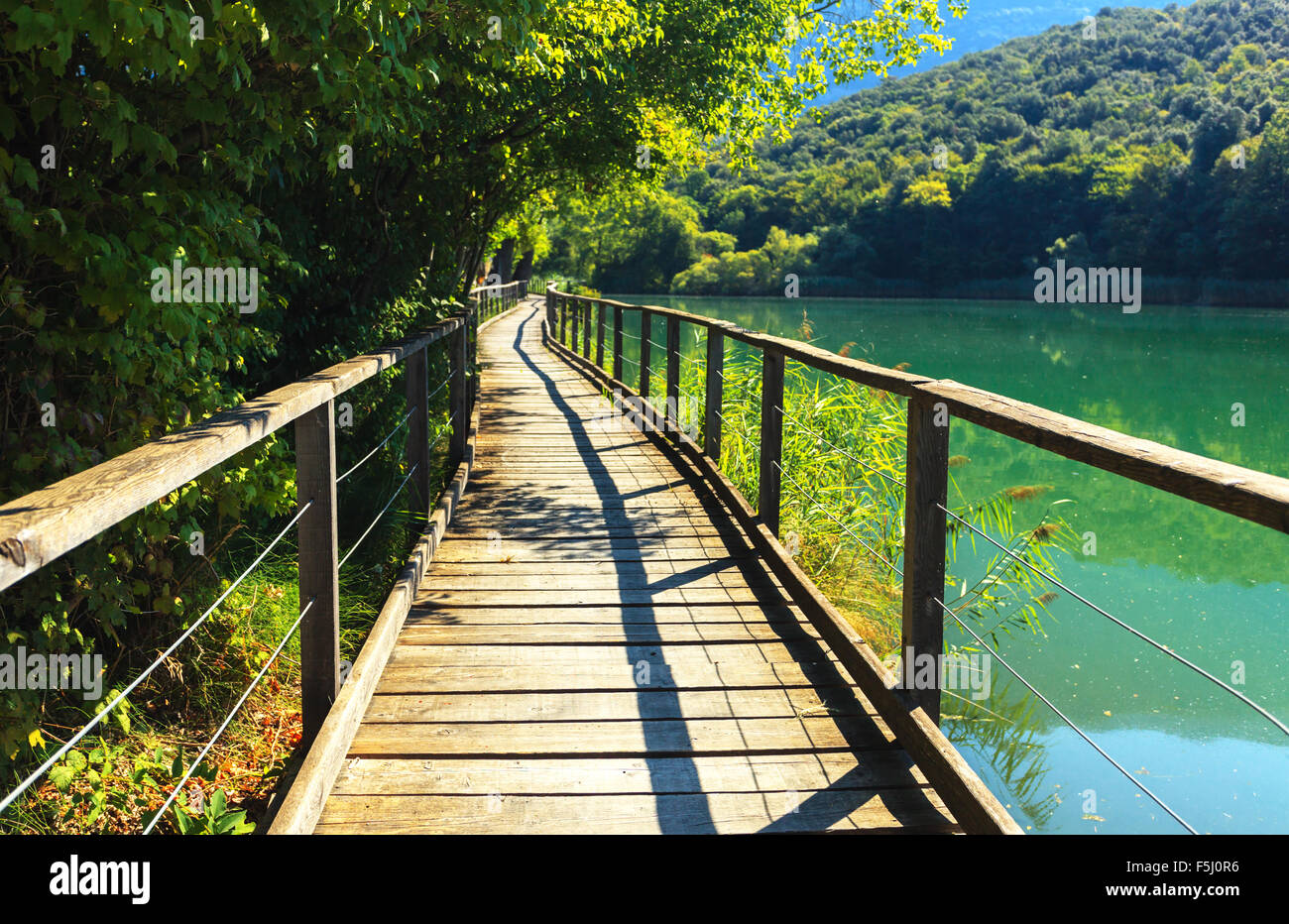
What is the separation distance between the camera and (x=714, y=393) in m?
6.96

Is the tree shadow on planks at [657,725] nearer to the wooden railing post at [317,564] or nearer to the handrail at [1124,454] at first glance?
the wooden railing post at [317,564]

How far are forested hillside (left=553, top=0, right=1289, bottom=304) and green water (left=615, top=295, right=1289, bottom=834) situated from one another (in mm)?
36325

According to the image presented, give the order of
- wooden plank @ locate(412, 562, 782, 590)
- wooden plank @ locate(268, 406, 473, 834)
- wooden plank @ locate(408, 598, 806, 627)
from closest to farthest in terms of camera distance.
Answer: wooden plank @ locate(268, 406, 473, 834) < wooden plank @ locate(408, 598, 806, 627) < wooden plank @ locate(412, 562, 782, 590)

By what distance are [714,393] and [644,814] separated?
443 centimetres

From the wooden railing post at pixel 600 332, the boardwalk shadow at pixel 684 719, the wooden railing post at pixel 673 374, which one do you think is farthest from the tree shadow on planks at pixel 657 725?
the wooden railing post at pixel 600 332

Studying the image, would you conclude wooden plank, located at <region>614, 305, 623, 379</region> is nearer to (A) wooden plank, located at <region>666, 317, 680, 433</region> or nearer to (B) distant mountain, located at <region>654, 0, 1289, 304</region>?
(A) wooden plank, located at <region>666, 317, 680, 433</region>

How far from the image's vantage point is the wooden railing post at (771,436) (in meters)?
5.30

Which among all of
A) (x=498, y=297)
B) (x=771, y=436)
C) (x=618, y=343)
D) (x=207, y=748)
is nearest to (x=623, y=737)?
(x=207, y=748)

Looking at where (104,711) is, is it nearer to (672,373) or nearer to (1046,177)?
(672,373)

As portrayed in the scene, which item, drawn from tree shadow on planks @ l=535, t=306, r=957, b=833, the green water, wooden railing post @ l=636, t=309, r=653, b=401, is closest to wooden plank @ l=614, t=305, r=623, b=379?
wooden railing post @ l=636, t=309, r=653, b=401

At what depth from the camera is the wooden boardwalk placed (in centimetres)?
280

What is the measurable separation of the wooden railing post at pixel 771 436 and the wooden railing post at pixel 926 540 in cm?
213

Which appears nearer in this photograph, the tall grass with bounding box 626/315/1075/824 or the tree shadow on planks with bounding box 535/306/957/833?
the tree shadow on planks with bounding box 535/306/957/833
